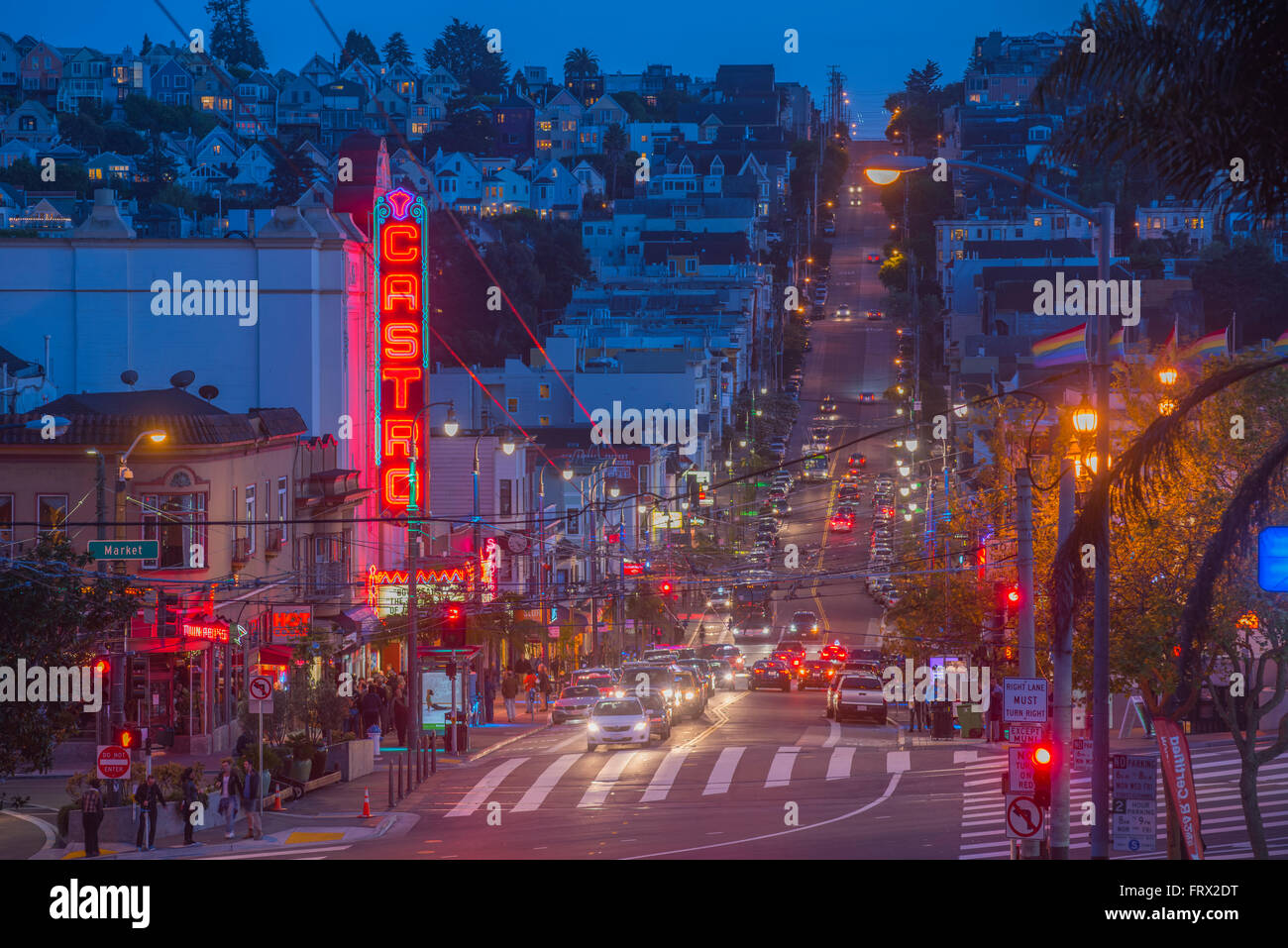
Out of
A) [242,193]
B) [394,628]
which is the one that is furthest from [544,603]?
[242,193]

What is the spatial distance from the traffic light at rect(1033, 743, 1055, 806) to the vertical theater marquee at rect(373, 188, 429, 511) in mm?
31868

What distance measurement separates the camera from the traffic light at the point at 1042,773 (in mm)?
21875

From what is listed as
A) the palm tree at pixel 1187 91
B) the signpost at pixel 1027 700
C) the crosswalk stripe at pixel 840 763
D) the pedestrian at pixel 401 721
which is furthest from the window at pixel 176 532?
the palm tree at pixel 1187 91

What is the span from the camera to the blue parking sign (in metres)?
12.9

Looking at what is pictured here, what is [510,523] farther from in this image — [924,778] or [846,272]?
[846,272]

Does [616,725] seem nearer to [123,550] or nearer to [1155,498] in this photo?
[123,550]

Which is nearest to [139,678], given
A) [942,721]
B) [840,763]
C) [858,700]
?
[840,763]

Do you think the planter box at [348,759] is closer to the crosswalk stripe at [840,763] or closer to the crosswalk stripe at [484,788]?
the crosswalk stripe at [484,788]

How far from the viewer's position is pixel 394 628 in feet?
165

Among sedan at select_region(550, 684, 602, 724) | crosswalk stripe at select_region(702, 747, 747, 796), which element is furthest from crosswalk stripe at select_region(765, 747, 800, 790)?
sedan at select_region(550, 684, 602, 724)

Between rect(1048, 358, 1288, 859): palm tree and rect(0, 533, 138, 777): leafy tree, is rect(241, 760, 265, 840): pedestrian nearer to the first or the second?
rect(0, 533, 138, 777): leafy tree

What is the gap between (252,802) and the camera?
95.5ft

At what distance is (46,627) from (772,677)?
38.7 meters
